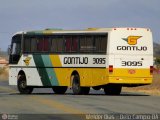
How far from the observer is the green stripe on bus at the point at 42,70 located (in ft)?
115

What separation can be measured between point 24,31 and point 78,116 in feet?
56.9

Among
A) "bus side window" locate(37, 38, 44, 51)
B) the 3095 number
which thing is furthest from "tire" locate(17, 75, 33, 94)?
the 3095 number

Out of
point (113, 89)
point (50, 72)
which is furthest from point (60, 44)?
point (113, 89)

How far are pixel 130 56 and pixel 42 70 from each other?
4964 millimetres

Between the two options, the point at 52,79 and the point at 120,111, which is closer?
the point at 120,111

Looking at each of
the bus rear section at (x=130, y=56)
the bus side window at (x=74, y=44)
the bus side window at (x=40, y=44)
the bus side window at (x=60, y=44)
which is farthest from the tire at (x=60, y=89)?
the bus rear section at (x=130, y=56)

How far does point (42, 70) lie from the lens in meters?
35.0

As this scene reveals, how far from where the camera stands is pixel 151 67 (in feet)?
107

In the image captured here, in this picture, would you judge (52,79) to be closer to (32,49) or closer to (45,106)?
(32,49)

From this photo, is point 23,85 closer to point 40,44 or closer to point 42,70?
point 42,70

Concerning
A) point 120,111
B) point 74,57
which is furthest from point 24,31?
point 120,111

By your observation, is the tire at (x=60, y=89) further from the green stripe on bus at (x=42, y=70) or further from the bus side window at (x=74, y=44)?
the bus side window at (x=74, y=44)

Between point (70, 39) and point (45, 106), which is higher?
point (70, 39)

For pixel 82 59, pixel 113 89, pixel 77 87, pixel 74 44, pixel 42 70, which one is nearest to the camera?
pixel 82 59
